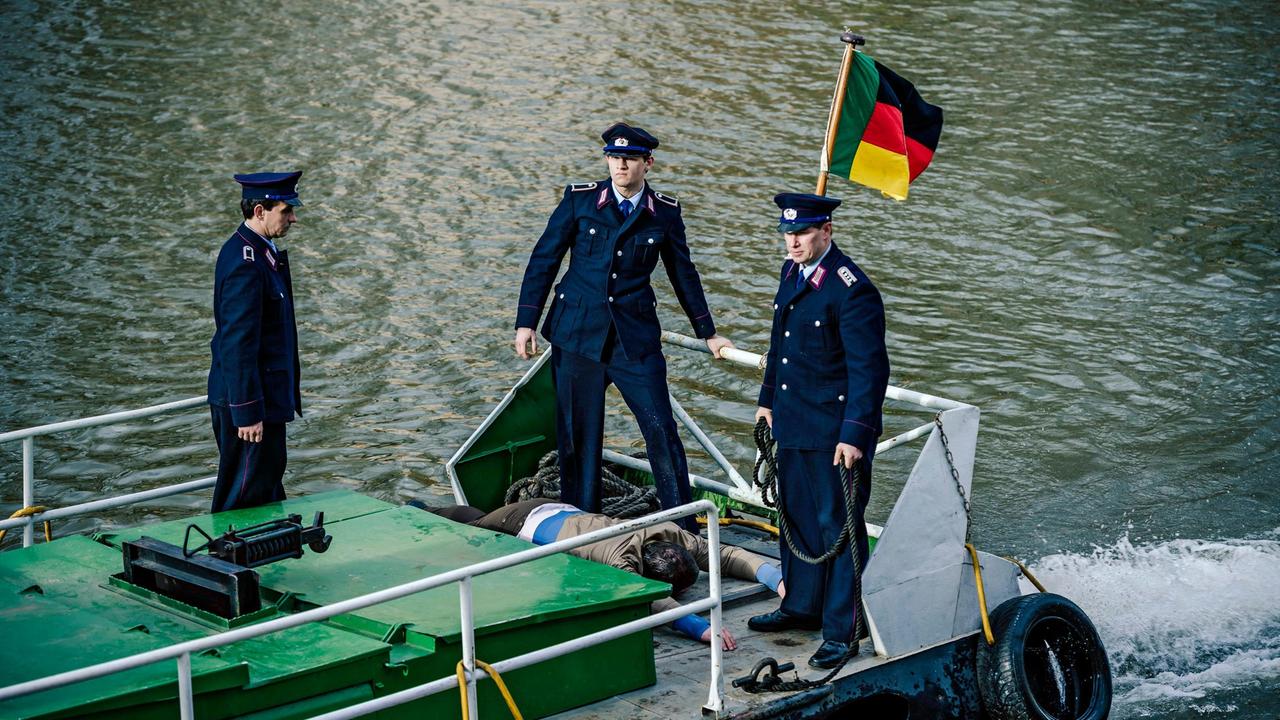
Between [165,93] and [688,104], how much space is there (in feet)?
24.1

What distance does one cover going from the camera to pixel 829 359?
22.4 ft

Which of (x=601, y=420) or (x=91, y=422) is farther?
(x=601, y=420)

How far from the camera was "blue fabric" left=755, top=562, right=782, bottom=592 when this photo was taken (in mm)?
7312

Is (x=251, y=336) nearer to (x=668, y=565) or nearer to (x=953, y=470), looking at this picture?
(x=668, y=565)

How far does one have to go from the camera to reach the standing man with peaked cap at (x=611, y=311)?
788 centimetres

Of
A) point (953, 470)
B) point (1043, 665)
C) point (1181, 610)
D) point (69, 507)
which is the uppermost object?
point (953, 470)

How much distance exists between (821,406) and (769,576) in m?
0.99

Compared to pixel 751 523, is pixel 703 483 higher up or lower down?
higher up

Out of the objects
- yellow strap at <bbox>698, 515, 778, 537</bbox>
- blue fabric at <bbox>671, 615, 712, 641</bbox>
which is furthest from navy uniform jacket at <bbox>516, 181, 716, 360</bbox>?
blue fabric at <bbox>671, 615, 712, 641</bbox>

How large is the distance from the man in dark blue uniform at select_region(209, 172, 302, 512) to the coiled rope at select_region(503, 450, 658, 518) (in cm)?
161

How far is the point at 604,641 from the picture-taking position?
5.80 m

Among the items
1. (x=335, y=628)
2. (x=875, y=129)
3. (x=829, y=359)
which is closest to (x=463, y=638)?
(x=335, y=628)

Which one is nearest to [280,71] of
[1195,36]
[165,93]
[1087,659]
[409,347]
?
[165,93]

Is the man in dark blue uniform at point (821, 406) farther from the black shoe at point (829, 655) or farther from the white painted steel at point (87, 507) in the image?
the white painted steel at point (87, 507)
